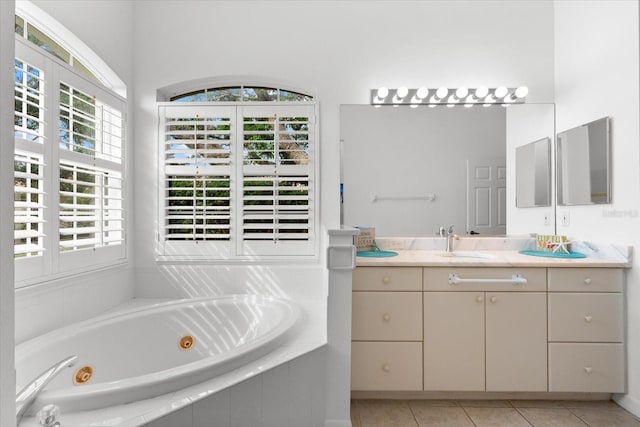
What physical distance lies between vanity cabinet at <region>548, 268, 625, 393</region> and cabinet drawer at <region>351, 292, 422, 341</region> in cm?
78

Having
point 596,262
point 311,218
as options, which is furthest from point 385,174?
point 596,262

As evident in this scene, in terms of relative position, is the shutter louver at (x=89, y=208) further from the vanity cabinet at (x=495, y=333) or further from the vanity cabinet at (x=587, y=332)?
the vanity cabinet at (x=587, y=332)

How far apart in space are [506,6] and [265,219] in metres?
2.38

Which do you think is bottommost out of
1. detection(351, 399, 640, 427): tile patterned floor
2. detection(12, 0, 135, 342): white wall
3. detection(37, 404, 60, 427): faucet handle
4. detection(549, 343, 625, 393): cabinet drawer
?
detection(351, 399, 640, 427): tile patterned floor

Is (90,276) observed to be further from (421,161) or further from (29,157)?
(421,161)

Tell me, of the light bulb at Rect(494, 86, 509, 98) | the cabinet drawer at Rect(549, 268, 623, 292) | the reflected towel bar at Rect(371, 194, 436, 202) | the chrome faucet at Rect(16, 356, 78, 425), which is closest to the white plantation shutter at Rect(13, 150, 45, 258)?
the chrome faucet at Rect(16, 356, 78, 425)

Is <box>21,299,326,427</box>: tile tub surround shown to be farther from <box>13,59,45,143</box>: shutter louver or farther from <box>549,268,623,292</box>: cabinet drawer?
<box>549,268,623,292</box>: cabinet drawer

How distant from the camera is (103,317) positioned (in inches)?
82.7

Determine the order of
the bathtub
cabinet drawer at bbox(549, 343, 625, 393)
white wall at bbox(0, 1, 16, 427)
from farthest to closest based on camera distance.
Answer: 1. cabinet drawer at bbox(549, 343, 625, 393)
2. the bathtub
3. white wall at bbox(0, 1, 16, 427)

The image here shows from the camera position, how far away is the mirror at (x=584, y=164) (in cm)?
221

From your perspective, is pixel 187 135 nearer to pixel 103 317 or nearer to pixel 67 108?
pixel 67 108

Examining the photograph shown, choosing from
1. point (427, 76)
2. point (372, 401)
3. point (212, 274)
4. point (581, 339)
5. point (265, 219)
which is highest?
point (427, 76)

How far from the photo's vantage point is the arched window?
173 cm

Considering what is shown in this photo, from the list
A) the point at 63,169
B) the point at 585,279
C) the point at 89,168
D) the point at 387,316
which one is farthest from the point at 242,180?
the point at 585,279
